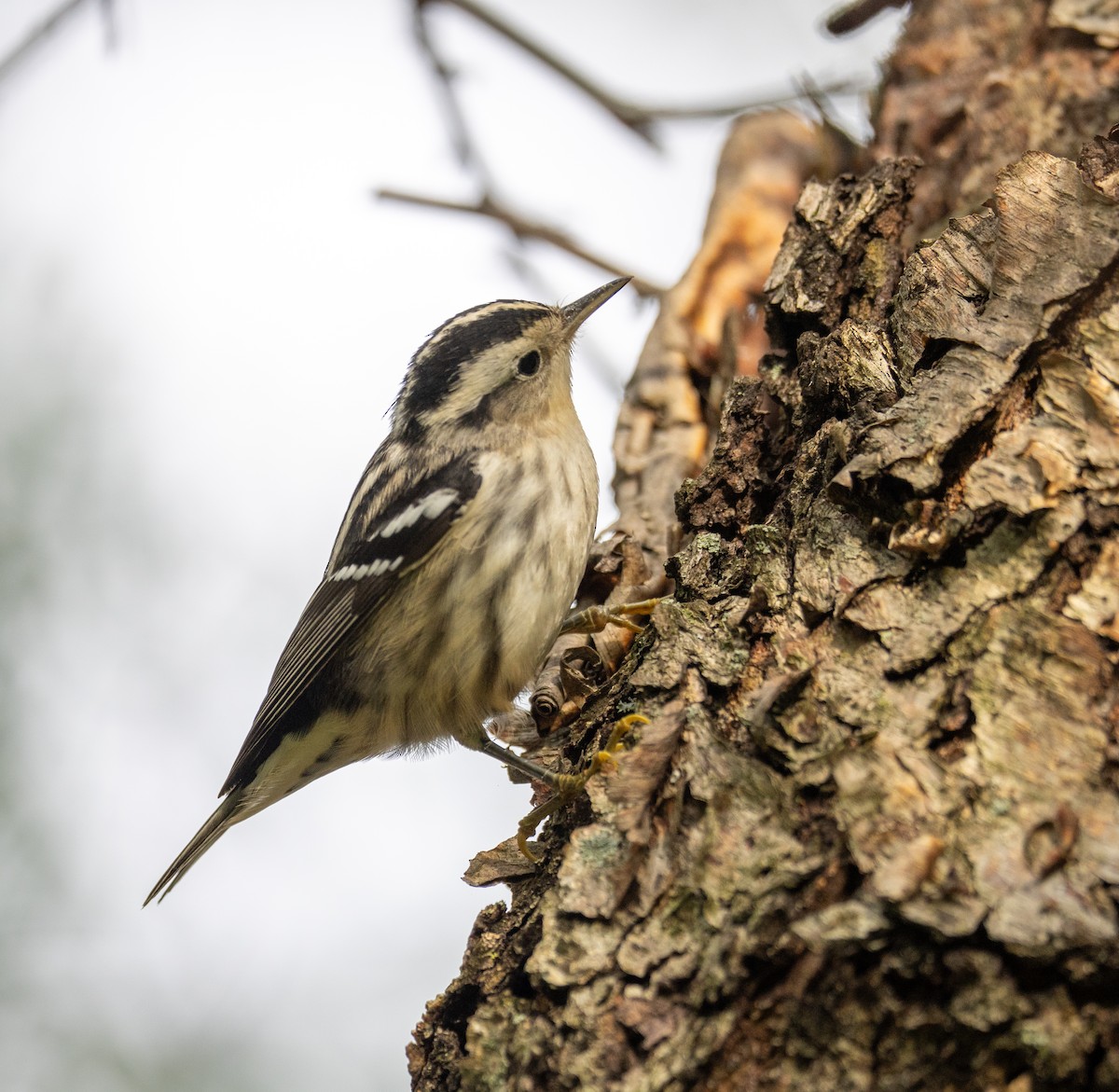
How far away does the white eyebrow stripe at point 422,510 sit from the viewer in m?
4.65

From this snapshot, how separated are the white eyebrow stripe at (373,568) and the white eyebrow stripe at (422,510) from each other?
0.38 feet

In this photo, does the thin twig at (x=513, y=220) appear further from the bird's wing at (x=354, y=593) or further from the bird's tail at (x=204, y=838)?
the bird's tail at (x=204, y=838)

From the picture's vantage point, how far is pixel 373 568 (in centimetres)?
477

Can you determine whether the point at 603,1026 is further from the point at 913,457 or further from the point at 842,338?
the point at 842,338

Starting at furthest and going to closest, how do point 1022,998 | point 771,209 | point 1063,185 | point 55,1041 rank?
1. point 55,1041
2. point 771,209
3. point 1063,185
4. point 1022,998

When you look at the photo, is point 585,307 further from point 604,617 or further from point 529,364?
point 604,617

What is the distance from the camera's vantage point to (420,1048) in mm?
2578

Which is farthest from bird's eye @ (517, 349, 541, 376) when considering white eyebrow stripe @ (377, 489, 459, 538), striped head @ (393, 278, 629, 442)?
white eyebrow stripe @ (377, 489, 459, 538)

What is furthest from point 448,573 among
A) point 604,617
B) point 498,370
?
point 498,370

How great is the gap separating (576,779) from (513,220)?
4222mm

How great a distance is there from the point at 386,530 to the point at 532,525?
0.68 m

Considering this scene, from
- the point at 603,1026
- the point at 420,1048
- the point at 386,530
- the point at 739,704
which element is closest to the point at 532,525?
the point at 386,530

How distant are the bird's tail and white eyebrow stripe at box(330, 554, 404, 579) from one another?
106 cm

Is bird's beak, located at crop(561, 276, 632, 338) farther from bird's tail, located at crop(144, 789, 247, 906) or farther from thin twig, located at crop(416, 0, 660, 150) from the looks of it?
bird's tail, located at crop(144, 789, 247, 906)
